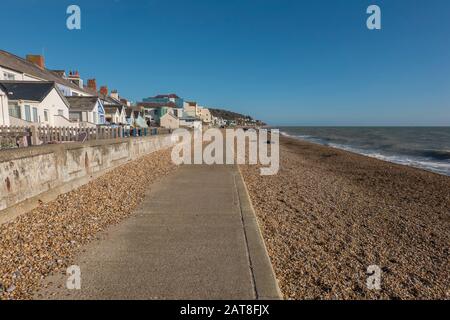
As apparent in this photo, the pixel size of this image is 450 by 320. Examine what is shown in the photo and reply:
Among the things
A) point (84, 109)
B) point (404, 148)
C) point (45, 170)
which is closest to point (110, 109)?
point (84, 109)

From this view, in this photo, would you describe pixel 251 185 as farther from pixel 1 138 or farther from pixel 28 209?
pixel 1 138

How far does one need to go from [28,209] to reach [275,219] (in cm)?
463

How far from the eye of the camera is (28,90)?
1892cm

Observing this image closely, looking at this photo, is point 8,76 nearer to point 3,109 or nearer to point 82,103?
point 82,103

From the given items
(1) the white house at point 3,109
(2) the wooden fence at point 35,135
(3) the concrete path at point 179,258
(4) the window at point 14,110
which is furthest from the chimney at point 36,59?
(3) the concrete path at point 179,258

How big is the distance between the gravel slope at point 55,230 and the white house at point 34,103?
1351 centimetres

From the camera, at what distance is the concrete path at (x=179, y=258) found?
9.08 feet

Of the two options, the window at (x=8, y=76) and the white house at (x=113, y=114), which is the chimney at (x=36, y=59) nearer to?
the white house at (x=113, y=114)

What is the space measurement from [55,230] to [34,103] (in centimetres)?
1792

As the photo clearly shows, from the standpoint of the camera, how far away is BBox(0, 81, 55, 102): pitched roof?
17.8 m

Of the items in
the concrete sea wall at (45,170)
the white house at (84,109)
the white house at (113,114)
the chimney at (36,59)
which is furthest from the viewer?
the white house at (113,114)

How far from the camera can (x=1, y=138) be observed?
8023 mm
